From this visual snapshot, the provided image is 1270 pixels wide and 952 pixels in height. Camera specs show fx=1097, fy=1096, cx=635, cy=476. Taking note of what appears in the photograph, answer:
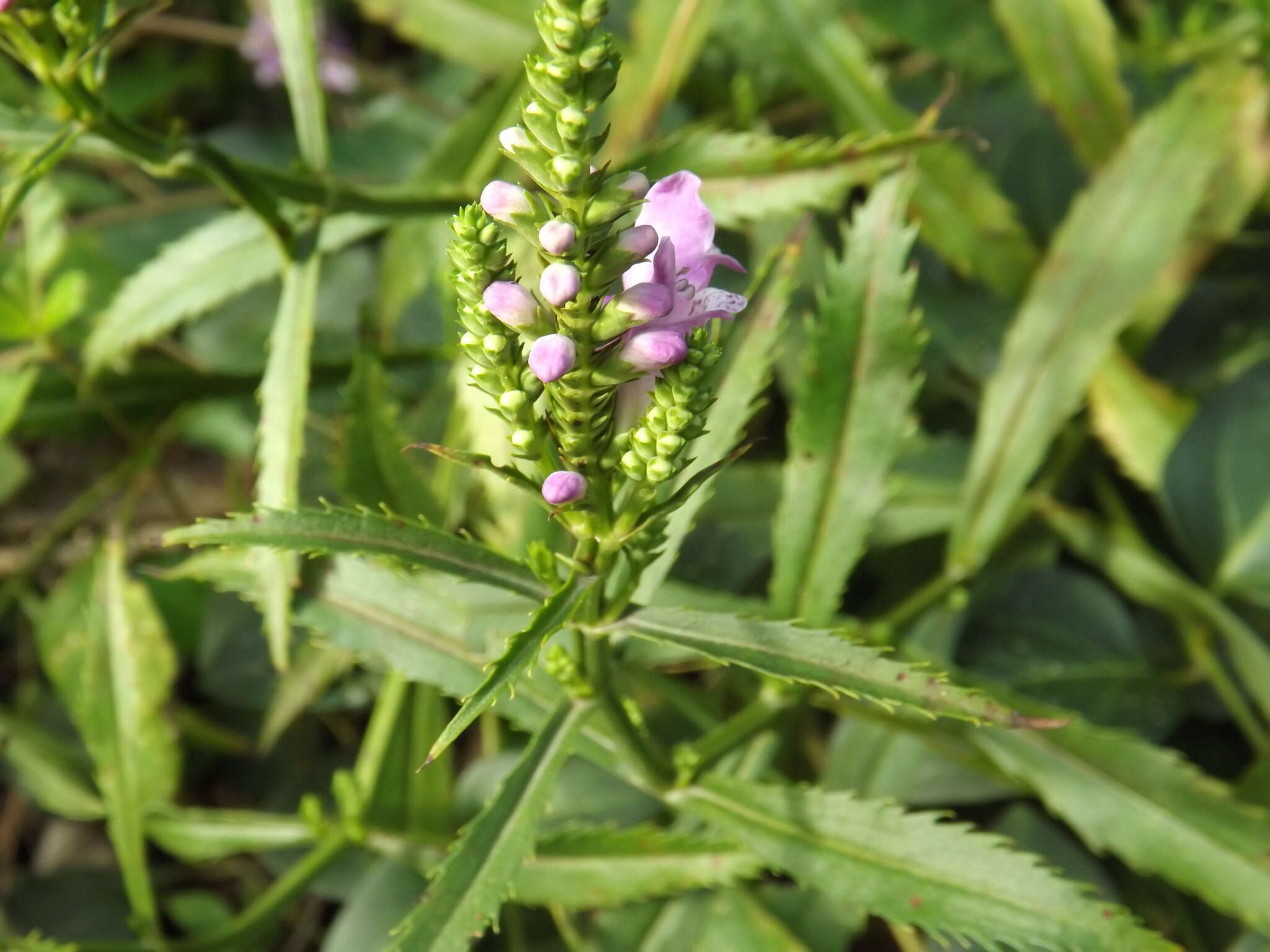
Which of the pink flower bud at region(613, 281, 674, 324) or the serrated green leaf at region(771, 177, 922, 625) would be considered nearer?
the pink flower bud at region(613, 281, 674, 324)

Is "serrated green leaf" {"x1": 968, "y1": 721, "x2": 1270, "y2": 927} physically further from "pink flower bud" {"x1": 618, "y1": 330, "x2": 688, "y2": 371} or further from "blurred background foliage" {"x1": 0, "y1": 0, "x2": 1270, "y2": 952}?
"pink flower bud" {"x1": 618, "y1": 330, "x2": 688, "y2": 371}

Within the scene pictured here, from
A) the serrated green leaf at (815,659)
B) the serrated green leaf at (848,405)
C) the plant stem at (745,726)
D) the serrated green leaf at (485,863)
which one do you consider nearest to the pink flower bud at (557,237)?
the serrated green leaf at (815,659)


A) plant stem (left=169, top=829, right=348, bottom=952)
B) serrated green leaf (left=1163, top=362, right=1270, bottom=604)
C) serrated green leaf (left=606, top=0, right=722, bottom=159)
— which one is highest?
serrated green leaf (left=606, top=0, right=722, bottom=159)

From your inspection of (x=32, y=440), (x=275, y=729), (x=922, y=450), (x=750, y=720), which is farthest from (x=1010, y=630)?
(x=32, y=440)

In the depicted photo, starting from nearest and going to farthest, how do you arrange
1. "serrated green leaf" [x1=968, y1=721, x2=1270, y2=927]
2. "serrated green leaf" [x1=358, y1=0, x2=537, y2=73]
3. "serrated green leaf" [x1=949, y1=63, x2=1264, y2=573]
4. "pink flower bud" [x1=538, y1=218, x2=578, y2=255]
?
"pink flower bud" [x1=538, y1=218, x2=578, y2=255] → "serrated green leaf" [x1=968, y1=721, x2=1270, y2=927] → "serrated green leaf" [x1=949, y1=63, x2=1264, y2=573] → "serrated green leaf" [x1=358, y1=0, x2=537, y2=73]

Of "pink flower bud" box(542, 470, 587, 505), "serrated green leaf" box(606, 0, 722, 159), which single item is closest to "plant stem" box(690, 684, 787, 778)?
"pink flower bud" box(542, 470, 587, 505)

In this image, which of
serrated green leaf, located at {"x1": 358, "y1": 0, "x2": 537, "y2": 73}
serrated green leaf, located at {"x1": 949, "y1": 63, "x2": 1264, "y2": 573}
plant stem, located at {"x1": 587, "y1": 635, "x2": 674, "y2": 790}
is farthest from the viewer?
serrated green leaf, located at {"x1": 358, "y1": 0, "x2": 537, "y2": 73}

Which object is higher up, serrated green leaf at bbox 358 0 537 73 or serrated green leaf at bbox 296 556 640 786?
serrated green leaf at bbox 358 0 537 73
